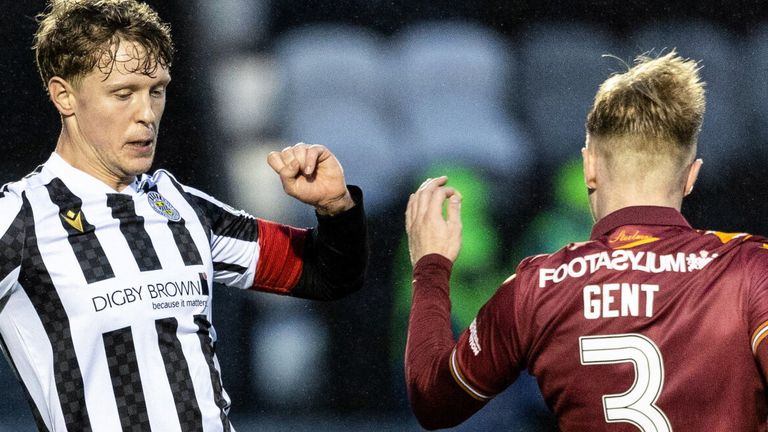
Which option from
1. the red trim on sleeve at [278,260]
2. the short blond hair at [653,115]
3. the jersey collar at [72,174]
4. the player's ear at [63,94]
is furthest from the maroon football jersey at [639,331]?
the player's ear at [63,94]

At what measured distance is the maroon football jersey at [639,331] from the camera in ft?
5.42

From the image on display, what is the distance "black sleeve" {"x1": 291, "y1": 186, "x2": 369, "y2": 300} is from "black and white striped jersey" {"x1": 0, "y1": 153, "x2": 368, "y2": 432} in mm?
270

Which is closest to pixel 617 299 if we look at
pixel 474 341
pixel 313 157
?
pixel 474 341

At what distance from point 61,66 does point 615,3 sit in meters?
2.16

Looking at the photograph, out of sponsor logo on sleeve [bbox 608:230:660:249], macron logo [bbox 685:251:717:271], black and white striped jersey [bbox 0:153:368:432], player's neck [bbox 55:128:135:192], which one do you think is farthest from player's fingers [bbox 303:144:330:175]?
macron logo [bbox 685:251:717:271]

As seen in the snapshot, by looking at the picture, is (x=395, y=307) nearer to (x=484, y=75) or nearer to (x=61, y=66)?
(x=484, y=75)

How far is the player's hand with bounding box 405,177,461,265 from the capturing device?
6.26ft

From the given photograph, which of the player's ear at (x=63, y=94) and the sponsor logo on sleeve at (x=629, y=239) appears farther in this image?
the player's ear at (x=63, y=94)

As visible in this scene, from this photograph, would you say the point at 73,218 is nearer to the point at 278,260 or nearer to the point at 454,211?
the point at 278,260

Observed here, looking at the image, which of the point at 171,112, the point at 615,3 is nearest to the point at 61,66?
the point at 171,112

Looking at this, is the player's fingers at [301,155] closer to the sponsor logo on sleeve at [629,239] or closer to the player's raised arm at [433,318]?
the player's raised arm at [433,318]

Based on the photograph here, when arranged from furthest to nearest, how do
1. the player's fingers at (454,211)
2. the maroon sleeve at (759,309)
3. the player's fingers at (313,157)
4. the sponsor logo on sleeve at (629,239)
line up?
the player's fingers at (313,157), the player's fingers at (454,211), the sponsor logo on sleeve at (629,239), the maroon sleeve at (759,309)

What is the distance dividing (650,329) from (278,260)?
3.21ft

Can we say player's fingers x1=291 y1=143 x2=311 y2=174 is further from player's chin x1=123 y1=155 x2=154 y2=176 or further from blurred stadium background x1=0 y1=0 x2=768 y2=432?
blurred stadium background x1=0 y1=0 x2=768 y2=432
